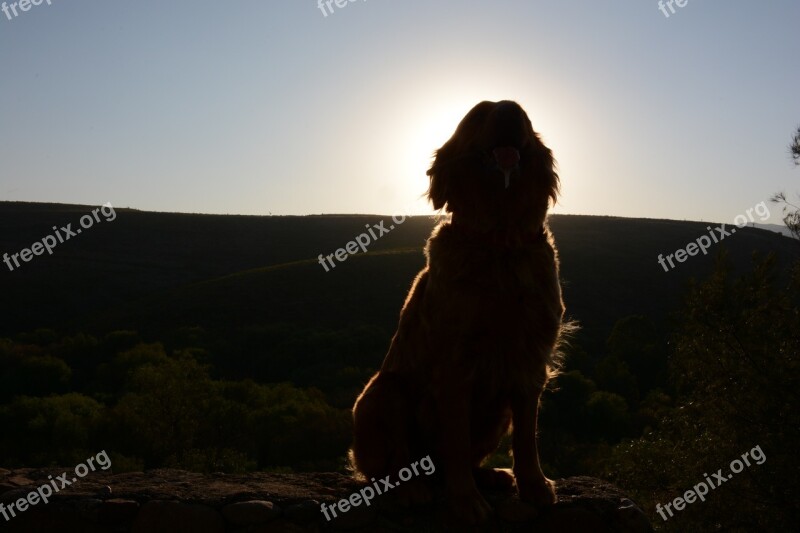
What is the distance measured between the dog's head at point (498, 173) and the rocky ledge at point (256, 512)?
1.55 metres

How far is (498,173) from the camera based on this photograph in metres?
3.52

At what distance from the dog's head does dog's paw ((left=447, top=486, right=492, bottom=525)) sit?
53.8 inches

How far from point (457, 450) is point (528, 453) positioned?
0.48 metres

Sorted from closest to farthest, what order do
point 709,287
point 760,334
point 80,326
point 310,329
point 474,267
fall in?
point 474,267 → point 760,334 → point 709,287 → point 310,329 → point 80,326

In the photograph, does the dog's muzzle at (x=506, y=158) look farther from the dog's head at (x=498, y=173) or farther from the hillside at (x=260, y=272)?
the hillside at (x=260, y=272)

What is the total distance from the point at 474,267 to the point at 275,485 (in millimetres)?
1993

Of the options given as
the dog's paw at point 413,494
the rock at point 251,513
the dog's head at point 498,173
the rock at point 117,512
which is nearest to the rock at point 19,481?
the rock at point 117,512

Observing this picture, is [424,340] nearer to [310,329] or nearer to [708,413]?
[708,413]

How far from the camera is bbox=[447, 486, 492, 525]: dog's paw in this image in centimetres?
340

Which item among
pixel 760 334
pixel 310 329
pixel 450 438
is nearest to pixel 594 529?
pixel 450 438

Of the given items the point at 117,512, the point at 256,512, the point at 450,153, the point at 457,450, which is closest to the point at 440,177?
the point at 450,153

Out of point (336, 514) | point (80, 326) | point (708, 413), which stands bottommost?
point (708, 413)

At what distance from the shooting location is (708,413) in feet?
26.0

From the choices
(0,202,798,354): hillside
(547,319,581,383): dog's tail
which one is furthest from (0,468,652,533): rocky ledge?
(0,202,798,354): hillside
